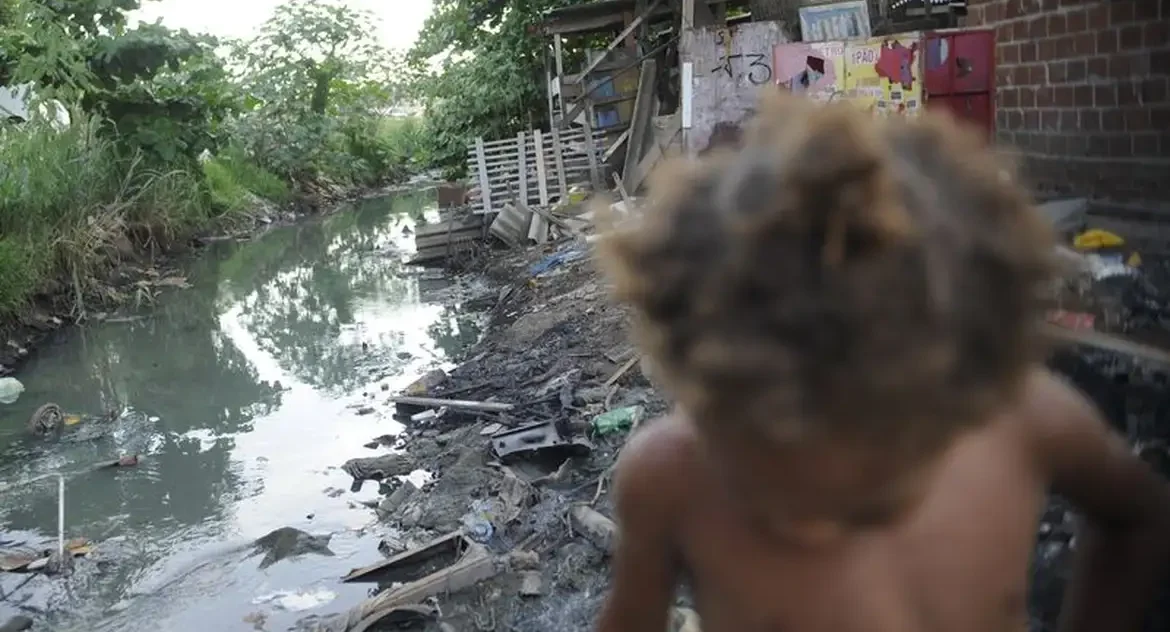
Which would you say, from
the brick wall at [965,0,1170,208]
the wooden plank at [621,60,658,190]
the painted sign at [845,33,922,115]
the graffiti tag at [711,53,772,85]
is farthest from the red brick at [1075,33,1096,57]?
the wooden plank at [621,60,658,190]

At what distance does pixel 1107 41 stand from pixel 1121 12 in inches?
4.8

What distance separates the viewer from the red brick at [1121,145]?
319 centimetres

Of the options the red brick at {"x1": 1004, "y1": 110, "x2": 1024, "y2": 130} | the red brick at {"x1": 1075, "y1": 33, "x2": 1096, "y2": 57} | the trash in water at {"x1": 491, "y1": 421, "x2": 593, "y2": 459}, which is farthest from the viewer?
the trash in water at {"x1": 491, "y1": 421, "x2": 593, "y2": 459}

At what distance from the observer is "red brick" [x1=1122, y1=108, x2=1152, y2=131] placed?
3.09 meters

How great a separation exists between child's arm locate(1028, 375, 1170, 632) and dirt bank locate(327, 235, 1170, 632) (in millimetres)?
189

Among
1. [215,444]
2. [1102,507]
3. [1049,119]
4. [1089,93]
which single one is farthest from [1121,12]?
[215,444]

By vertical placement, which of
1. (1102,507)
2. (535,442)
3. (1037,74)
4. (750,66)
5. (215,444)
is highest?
(750,66)

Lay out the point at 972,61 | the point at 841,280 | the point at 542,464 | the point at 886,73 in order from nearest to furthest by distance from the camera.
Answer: the point at 841,280
the point at 972,61
the point at 886,73
the point at 542,464

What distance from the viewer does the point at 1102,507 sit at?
1.17 metres

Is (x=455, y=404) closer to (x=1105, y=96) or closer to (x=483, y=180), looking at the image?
(x=1105, y=96)

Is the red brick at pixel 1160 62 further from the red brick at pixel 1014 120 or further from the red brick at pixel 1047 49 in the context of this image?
the red brick at pixel 1014 120

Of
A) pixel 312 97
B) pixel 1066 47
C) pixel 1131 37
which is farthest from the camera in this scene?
pixel 312 97

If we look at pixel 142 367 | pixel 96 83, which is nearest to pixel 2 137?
pixel 96 83

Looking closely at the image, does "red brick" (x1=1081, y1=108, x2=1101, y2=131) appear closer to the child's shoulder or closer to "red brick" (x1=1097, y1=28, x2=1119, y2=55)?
"red brick" (x1=1097, y1=28, x2=1119, y2=55)
